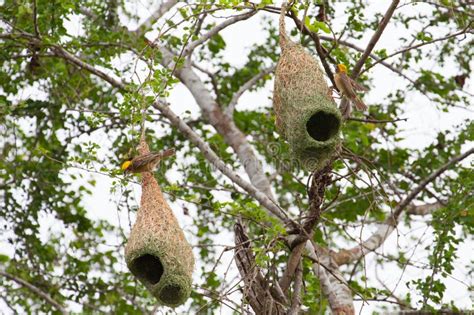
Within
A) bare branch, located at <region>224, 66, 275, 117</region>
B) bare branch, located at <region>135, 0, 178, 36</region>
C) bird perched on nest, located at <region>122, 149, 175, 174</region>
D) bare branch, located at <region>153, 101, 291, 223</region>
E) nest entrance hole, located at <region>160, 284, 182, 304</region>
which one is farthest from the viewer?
bare branch, located at <region>135, 0, 178, 36</region>

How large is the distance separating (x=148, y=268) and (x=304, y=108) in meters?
1.36

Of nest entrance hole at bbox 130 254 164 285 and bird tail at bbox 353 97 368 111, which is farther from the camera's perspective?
nest entrance hole at bbox 130 254 164 285

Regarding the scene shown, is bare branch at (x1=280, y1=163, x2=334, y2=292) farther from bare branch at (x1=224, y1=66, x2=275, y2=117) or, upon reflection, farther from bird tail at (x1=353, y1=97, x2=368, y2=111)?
bare branch at (x1=224, y1=66, x2=275, y2=117)

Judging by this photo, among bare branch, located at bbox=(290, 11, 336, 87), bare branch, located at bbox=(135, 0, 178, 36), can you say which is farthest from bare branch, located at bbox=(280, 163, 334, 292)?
bare branch, located at bbox=(135, 0, 178, 36)

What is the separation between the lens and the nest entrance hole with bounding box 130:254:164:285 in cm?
508

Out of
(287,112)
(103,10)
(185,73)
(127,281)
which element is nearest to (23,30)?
(103,10)

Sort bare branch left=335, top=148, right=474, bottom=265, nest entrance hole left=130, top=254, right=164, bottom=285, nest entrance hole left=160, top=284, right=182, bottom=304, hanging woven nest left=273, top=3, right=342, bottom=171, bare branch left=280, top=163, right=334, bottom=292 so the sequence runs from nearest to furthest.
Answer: hanging woven nest left=273, top=3, right=342, bottom=171 < bare branch left=280, top=163, right=334, bottom=292 < nest entrance hole left=160, top=284, right=182, bottom=304 < nest entrance hole left=130, top=254, right=164, bottom=285 < bare branch left=335, top=148, right=474, bottom=265

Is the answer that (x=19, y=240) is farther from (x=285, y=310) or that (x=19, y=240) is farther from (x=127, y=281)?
(x=285, y=310)

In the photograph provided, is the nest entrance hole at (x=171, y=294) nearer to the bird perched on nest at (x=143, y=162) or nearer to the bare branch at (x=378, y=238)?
the bird perched on nest at (x=143, y=162)

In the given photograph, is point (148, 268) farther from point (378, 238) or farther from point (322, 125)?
point (378, 238)

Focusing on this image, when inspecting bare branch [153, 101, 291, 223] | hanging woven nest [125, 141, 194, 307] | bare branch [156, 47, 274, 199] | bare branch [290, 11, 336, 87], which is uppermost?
bare branch [156, 47, 274, 199]

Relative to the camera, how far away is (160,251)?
4.95m

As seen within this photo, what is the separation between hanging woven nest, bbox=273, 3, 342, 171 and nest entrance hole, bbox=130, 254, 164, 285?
1061 millimetres

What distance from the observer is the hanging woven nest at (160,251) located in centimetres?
492
